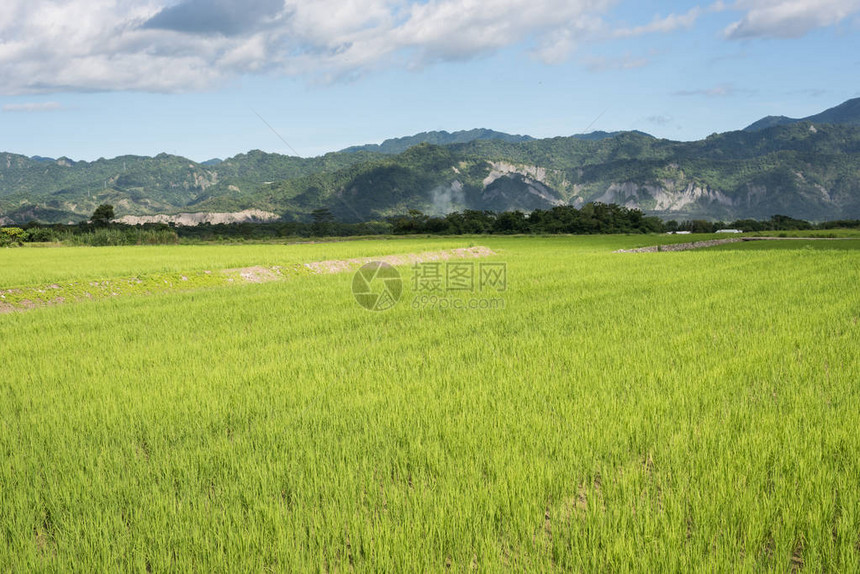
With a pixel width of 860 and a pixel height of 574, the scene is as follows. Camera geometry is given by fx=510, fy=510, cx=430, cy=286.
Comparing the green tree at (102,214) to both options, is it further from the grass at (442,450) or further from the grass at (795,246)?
the grass at (442,450)

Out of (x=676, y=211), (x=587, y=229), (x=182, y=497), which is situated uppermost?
(x=676, y=211)

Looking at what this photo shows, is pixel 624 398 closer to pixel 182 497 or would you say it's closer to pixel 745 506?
pixel 745 506

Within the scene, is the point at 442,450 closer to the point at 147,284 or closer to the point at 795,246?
the point at 147,284

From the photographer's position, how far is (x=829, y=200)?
18238 centimetres

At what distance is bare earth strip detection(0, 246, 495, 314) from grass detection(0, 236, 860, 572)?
8.59m

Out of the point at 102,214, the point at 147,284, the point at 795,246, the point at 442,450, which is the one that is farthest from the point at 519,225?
the point at 442,450

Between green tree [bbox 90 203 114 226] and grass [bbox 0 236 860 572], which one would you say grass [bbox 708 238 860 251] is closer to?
grass [bbox 0 236 860 572]

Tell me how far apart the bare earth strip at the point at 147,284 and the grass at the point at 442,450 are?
8589 mm

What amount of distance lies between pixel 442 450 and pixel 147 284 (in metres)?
16.3

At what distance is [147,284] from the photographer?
1678 cm

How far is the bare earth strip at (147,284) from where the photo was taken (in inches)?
565

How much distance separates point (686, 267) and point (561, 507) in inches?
666

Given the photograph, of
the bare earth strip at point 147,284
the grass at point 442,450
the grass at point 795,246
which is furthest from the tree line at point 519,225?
the grass at point 442,450

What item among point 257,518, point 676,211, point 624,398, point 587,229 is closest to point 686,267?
point 624,398
